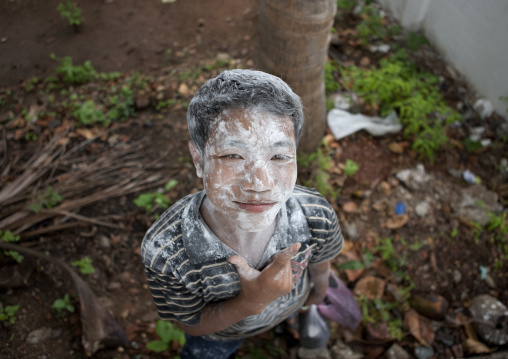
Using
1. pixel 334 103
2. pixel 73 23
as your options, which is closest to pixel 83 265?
pixel 334 103

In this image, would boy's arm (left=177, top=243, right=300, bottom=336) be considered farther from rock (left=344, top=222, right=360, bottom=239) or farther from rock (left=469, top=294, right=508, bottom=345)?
rock (left=469, top=294, right=508, bottom=345)

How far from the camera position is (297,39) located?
2.55 metres

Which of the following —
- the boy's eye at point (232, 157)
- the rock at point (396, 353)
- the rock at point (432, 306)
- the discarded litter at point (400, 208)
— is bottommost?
the rock at point (396, 353)

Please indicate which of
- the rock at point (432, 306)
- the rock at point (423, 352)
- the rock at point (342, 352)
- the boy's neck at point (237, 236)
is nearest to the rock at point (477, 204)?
the rock at point (432, 306)

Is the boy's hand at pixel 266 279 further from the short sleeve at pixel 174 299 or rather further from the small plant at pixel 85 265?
the small plant at pixel 85 265

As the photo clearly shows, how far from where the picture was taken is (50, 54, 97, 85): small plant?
444cm

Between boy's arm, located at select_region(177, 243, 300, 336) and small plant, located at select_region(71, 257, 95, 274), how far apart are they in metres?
1.76

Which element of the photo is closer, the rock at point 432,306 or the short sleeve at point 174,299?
the short sleeve at point 174,299

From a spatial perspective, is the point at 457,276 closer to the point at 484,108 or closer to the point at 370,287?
the point at 370,287

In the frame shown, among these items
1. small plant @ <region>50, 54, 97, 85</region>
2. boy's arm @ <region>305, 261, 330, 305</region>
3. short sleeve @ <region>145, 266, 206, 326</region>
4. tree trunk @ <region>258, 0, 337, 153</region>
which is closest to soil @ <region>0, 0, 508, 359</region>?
small plant @ <region>50, 54, 97, 85</region>

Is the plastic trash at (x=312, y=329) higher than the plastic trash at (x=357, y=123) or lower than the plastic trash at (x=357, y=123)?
lower

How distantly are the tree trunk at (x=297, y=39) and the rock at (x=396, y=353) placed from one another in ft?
6.24

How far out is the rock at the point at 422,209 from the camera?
330cm

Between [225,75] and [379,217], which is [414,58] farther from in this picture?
[225,75]
